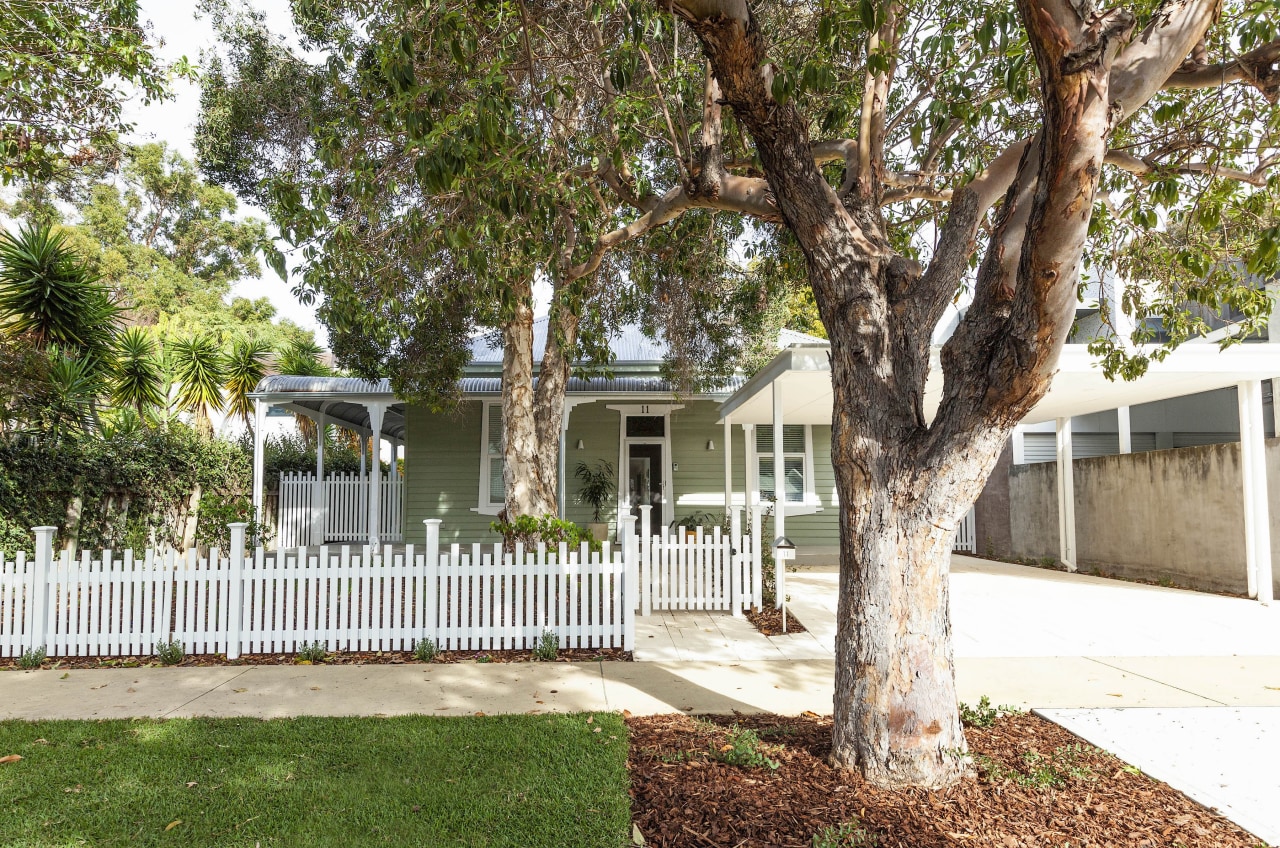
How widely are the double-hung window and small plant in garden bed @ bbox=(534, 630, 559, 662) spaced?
10099 mm

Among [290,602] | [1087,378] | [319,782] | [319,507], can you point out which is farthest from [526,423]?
[319,507]

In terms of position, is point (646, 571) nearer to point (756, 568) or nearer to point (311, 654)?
point (756, 568)

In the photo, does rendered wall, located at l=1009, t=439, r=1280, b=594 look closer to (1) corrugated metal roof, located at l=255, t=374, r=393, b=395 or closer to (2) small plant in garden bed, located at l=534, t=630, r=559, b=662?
(2) small plant in garden bed, located at l=534, t=630, r=559, b=662

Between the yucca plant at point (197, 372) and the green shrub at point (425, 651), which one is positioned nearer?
the green shrub at point (425, 651)

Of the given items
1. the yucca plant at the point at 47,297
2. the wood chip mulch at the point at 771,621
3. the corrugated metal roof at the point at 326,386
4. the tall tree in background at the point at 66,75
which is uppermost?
the tall tree in background at the point at 66,75

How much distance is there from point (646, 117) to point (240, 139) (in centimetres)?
871

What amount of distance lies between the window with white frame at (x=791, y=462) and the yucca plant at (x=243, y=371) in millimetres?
12479

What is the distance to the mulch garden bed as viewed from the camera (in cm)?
692

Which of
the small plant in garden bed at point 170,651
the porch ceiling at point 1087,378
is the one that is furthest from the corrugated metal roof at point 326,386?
the small plant in garden bed at point 170,651

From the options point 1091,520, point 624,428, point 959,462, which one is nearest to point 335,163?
point 959,462

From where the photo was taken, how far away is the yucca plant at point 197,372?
17.1m

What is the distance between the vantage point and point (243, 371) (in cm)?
1952

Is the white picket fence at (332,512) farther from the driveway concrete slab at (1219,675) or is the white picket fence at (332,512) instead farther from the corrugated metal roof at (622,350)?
the driveway concrete slab at (1219,675)

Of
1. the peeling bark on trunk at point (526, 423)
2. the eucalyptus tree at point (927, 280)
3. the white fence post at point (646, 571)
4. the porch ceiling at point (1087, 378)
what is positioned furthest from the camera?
the peeling bark on trunk at point (526, 423)
